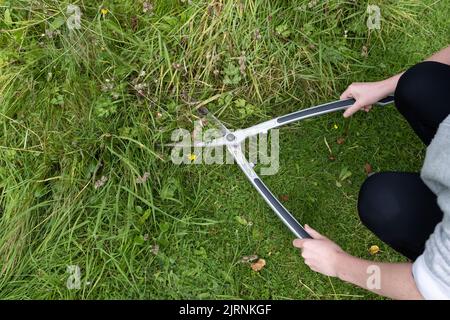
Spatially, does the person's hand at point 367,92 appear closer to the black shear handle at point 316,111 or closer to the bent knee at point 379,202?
the black shear handle at point 316,111

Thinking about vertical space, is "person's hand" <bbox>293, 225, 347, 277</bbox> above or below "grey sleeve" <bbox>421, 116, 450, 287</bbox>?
below

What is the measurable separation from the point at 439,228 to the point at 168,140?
105 centimetres

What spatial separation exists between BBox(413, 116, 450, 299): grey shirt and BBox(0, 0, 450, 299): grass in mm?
751

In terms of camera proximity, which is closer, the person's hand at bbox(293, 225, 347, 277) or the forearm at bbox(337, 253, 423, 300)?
the forearm at bbox(337, 253, 423, 300)

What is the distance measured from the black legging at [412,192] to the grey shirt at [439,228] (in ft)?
0.72

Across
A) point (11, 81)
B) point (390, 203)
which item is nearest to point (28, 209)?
point (11, 81)

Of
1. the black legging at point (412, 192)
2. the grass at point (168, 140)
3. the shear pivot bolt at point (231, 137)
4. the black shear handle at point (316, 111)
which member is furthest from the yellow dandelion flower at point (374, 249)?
the shear pivot bolt at point (231, 137)

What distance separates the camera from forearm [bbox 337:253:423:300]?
105 cm

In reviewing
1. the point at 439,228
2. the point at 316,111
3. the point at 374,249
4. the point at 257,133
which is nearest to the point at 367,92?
the point at 316,111

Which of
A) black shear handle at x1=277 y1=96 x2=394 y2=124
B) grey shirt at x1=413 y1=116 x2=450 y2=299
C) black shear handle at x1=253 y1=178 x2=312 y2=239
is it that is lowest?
black shear handle at x1=253 y1=178 x2=312 y2=239

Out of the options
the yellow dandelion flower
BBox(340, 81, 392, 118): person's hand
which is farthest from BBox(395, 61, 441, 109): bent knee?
the yellow dandelion flower

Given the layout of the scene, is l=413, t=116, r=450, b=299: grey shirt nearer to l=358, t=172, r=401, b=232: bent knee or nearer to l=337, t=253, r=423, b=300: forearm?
l=337, t=253, r=423, b=300: forearm

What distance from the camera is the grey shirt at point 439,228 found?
3.09 feet

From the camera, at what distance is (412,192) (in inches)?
49.1
